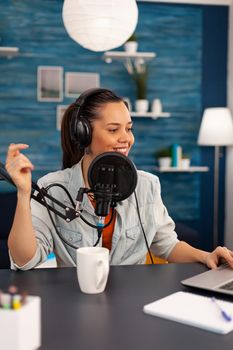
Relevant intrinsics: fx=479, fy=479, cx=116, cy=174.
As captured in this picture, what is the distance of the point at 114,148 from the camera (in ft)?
5.14

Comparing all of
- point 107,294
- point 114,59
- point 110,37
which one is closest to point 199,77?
point 114,59

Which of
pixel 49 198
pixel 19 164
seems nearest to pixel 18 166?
pixel 19 164

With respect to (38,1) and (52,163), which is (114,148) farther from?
(38,1)

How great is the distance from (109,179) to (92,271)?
0.26 meters

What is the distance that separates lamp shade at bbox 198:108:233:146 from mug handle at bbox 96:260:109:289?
10.2ft

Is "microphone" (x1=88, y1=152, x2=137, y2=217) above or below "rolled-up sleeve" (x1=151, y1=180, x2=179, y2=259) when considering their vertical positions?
above

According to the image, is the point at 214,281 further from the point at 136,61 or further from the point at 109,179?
the point at 136,61

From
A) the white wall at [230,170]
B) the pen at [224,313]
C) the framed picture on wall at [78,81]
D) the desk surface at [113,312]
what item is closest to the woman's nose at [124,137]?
the desk surface at [113,312]

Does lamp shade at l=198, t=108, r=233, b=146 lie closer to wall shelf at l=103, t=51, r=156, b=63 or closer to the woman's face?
wall shelf at l=103, t=51, r=156, b=63

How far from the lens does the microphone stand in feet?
3.92

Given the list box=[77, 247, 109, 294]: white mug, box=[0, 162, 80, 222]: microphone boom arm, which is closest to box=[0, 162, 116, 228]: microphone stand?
box=[0, 162, 80, 222]: microphone boom arm

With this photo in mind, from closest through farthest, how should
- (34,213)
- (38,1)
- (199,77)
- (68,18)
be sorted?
(34,213) → (68,18) → (38,1) → (199,77)

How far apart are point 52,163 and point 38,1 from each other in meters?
1.41

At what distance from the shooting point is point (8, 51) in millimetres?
3965
